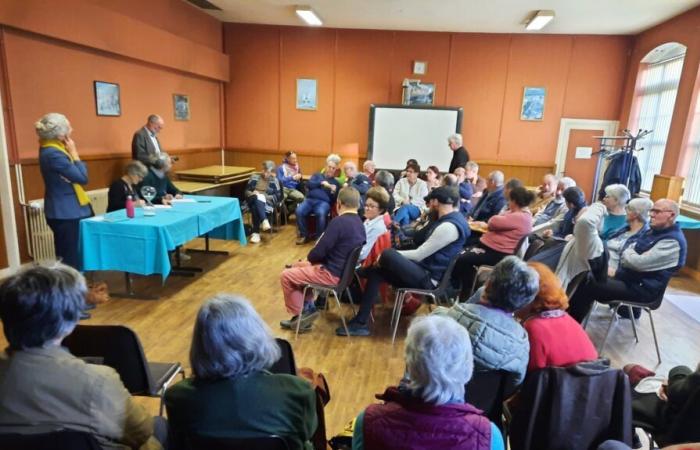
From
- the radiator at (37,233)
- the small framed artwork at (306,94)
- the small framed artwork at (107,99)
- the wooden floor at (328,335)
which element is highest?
the small framed artwork at (306,94)

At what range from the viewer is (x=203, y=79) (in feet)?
24.6

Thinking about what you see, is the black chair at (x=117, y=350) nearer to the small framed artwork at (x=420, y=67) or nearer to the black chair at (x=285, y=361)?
the black chair at (x=285, y=361)

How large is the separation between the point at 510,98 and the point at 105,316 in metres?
7.05

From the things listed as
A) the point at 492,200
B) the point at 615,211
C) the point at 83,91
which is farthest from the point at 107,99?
the point at 615,211

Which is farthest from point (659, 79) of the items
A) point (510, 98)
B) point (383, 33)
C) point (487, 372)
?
point (487, 372)

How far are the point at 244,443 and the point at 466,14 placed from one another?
6776 millimetres

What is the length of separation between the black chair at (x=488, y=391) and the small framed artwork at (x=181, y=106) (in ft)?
21.0

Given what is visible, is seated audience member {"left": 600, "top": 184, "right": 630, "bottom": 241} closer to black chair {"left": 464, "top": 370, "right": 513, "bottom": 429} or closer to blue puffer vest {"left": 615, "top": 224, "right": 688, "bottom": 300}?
blue puffer vest {"left": 615, "top": 224, "right": 688, "bottom": 300}

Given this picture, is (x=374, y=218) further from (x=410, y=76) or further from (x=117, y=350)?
(x=410, y=76)

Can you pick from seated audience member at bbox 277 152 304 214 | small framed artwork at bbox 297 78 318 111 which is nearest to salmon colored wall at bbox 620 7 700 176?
seated audience member at bbox 277 152 304 214

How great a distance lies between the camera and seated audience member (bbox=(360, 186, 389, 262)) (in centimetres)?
355

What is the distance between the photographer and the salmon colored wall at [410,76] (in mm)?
7520

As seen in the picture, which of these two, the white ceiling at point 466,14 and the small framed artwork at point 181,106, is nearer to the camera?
the white ceiling at point 466,14

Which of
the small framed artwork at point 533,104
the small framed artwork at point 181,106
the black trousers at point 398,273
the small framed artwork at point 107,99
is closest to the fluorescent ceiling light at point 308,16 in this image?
the small framed artwork at point 181,106
